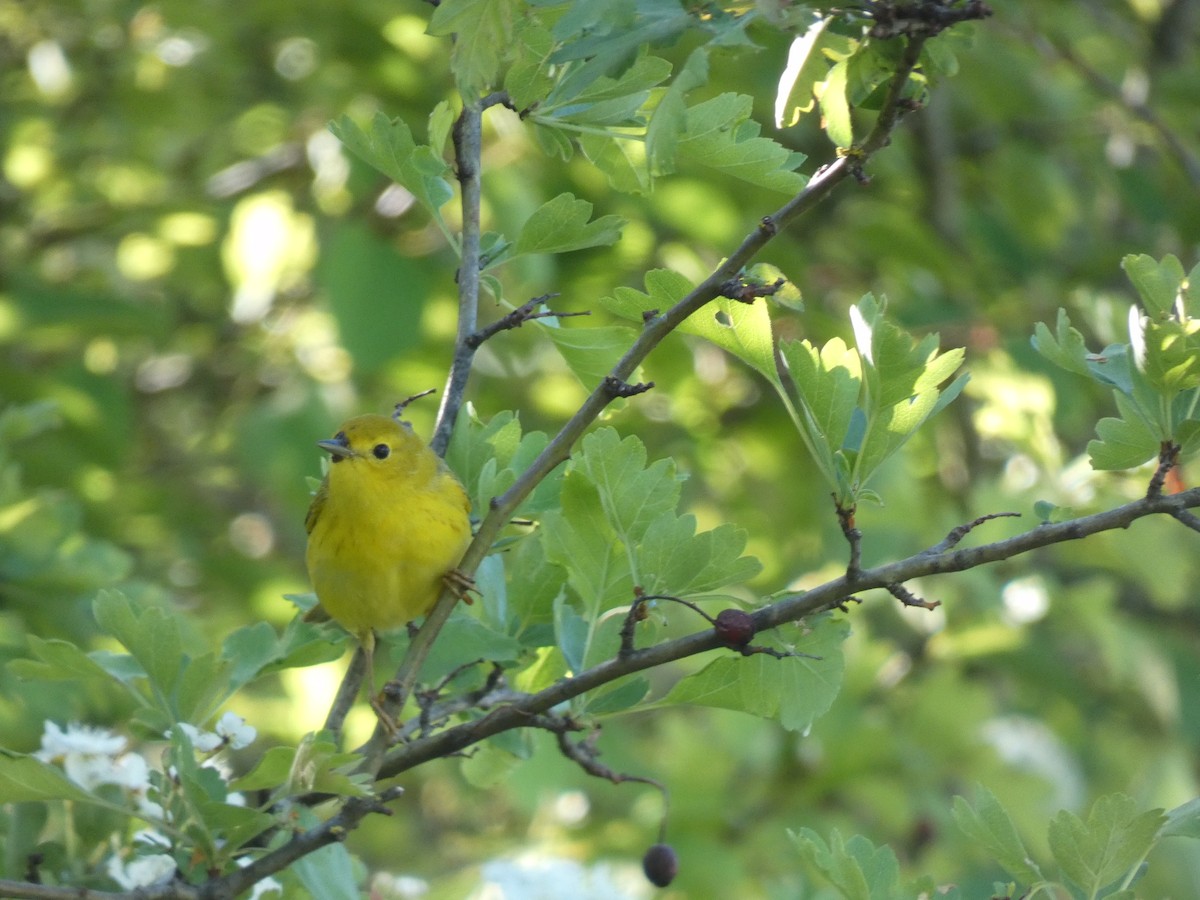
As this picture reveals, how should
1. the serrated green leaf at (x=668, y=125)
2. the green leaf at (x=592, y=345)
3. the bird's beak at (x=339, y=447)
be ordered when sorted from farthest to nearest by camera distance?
1. the bird's beak at (x=339, y=447)
2. the green leaf at (x=592, y=345)
3. the serrated green leaf at (x=668, y=125)

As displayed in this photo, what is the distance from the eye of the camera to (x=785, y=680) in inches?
65.2

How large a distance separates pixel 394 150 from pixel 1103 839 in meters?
1.18

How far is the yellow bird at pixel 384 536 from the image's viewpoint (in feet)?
7.64

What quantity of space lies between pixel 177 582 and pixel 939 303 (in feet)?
10.6

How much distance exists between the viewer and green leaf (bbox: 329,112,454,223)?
1701mm

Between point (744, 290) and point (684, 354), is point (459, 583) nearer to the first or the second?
point (744, 290)

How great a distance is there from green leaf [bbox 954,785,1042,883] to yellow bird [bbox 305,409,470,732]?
0.89 metres

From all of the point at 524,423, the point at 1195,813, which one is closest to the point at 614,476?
the point at 1195,813

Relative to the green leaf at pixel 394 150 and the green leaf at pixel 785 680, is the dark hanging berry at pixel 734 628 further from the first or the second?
the green leaf at pixel 394 150

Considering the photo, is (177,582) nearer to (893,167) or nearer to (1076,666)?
(893,167)

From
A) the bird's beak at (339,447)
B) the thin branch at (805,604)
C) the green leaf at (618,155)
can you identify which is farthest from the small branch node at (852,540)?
the bird's beak at (339,447)

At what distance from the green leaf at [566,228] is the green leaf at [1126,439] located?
624 millimetres

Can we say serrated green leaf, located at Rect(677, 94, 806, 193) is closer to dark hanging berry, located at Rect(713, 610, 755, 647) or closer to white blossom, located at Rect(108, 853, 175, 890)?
dark hanging berry, located at Rect(713, 610, 755, 647)

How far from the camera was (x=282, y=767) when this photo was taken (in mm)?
1586
